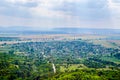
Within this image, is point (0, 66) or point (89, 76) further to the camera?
point (0, 66)

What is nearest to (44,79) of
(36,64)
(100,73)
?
(100,73)

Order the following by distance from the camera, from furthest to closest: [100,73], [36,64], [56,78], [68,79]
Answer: [36,64]
[100,73]
[56,78]
[68,79]

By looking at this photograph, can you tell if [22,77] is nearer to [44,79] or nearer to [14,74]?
[14,74]

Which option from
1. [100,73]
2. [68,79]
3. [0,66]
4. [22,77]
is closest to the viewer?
[68,79]

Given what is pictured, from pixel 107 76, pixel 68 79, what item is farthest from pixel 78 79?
pixel 107 76

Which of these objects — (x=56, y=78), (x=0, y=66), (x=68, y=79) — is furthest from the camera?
(x=0, y=66)

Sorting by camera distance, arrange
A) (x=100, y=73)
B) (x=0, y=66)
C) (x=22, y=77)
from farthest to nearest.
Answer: (x=0, y=66), (x=22, y=77), (x=100, y=73)

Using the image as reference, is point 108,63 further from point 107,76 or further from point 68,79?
point 68,79

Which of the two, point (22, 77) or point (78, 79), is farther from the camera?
point (22, 77)
